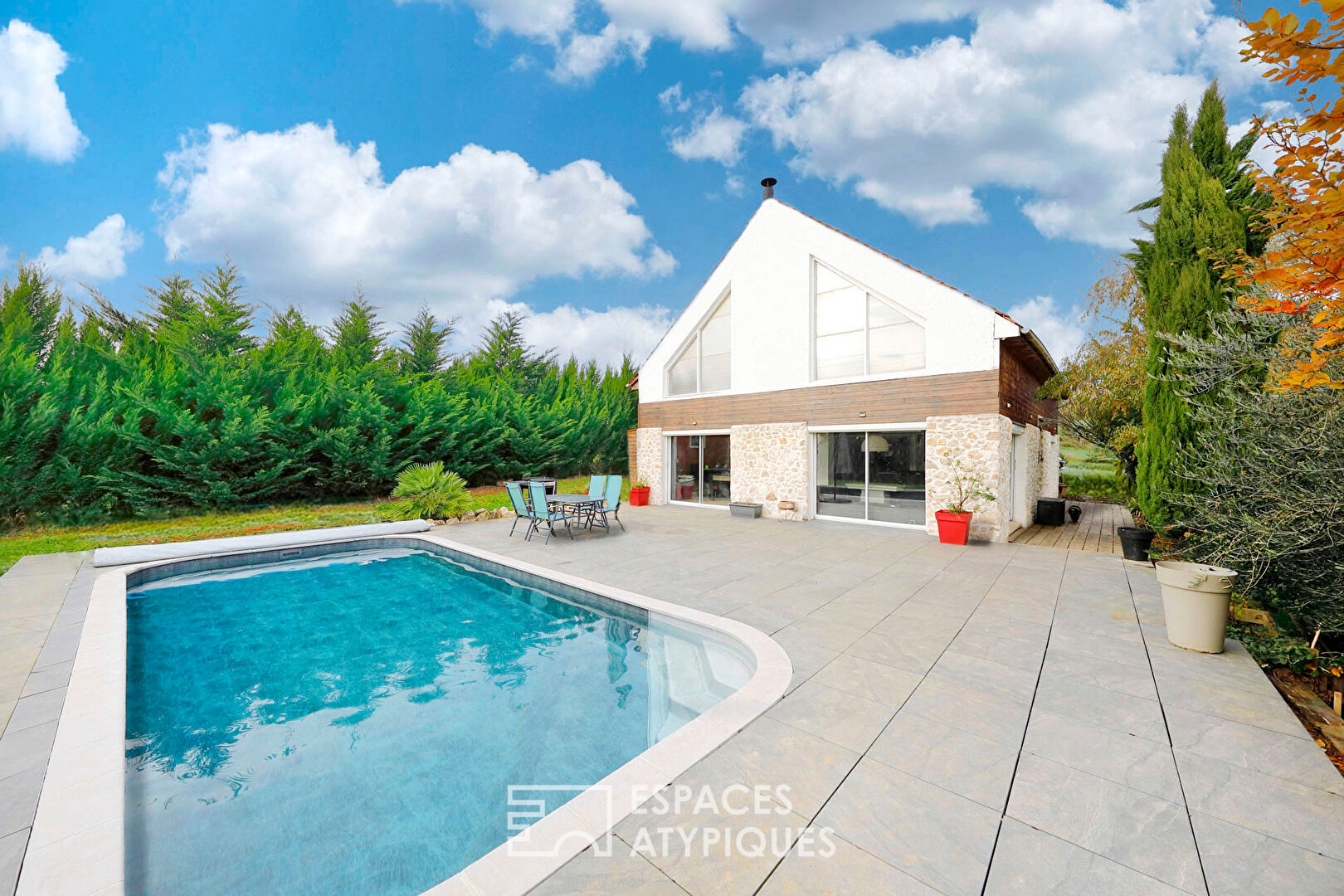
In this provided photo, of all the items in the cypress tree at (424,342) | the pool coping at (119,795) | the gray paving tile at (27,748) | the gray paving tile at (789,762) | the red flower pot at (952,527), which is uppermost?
the cypress tree at (424,342)

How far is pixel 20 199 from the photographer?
13.6 metres

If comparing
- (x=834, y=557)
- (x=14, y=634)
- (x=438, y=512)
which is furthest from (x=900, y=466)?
(x=14, y=634)

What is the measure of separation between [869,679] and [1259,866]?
2025 mm

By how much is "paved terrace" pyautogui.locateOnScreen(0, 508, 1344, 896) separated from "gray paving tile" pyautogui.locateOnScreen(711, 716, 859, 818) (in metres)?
0.01

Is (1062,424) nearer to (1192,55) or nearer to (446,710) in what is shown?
(1192,55)

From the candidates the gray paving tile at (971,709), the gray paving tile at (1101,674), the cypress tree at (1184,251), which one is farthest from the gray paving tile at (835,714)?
the cypress tree at (1184,251)

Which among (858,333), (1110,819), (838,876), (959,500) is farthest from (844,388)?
(838,876)

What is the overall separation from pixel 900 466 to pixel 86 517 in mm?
19273

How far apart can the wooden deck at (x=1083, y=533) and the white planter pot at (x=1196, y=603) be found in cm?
499

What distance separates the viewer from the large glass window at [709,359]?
1444 cm

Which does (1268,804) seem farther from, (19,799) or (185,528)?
(185,528)

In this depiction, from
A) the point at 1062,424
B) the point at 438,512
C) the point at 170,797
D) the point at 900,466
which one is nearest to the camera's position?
the point at 170,797

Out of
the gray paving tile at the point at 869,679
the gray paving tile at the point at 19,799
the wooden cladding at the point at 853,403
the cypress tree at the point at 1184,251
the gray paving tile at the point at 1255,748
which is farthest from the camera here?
the wooden cladding at the point at 853,403

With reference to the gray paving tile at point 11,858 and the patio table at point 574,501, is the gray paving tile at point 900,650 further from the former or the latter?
the patio table at point 574,501
